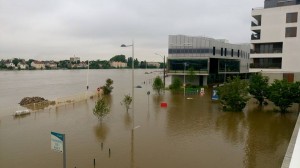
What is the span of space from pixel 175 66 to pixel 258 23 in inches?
1259

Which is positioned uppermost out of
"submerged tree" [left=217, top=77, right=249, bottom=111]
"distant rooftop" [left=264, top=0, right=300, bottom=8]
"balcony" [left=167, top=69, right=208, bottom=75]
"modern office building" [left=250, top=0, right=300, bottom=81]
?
"distant rooftop" [left=264, top=0, right=300, bottom=8]

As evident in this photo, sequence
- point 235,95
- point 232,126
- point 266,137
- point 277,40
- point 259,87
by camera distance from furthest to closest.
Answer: point 277,40
point 259,87
point 235,95
point 232,126
point 266,137

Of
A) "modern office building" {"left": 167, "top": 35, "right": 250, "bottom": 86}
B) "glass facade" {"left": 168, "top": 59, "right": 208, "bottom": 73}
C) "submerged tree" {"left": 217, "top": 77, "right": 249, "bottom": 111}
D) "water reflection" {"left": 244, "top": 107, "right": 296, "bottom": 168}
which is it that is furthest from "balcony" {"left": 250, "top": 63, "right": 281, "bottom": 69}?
"glass facade" {"left": 168, "top": 59, "right": 208, "bottom": 73}

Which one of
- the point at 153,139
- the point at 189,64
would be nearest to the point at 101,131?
the point at 153,139

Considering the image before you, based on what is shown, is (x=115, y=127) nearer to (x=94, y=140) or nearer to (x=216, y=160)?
(x=94, y=140)

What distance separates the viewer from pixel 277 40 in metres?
49.2

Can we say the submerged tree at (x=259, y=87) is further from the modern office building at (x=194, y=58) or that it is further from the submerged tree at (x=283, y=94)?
the modern office building at (x=194, y=58)

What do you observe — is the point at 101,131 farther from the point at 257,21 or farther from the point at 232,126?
the point at 257,21

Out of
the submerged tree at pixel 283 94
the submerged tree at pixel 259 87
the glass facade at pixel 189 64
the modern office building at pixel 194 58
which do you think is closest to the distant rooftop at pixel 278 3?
the submerged tree at pixel 259 87

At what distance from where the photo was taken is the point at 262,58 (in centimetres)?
5178

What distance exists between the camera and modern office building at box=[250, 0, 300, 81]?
47688 mm

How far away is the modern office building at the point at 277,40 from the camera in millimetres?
47688

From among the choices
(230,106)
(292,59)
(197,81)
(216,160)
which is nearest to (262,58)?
(292,59)

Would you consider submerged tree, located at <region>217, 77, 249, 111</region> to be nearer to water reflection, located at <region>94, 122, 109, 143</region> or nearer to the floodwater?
the floodwater
